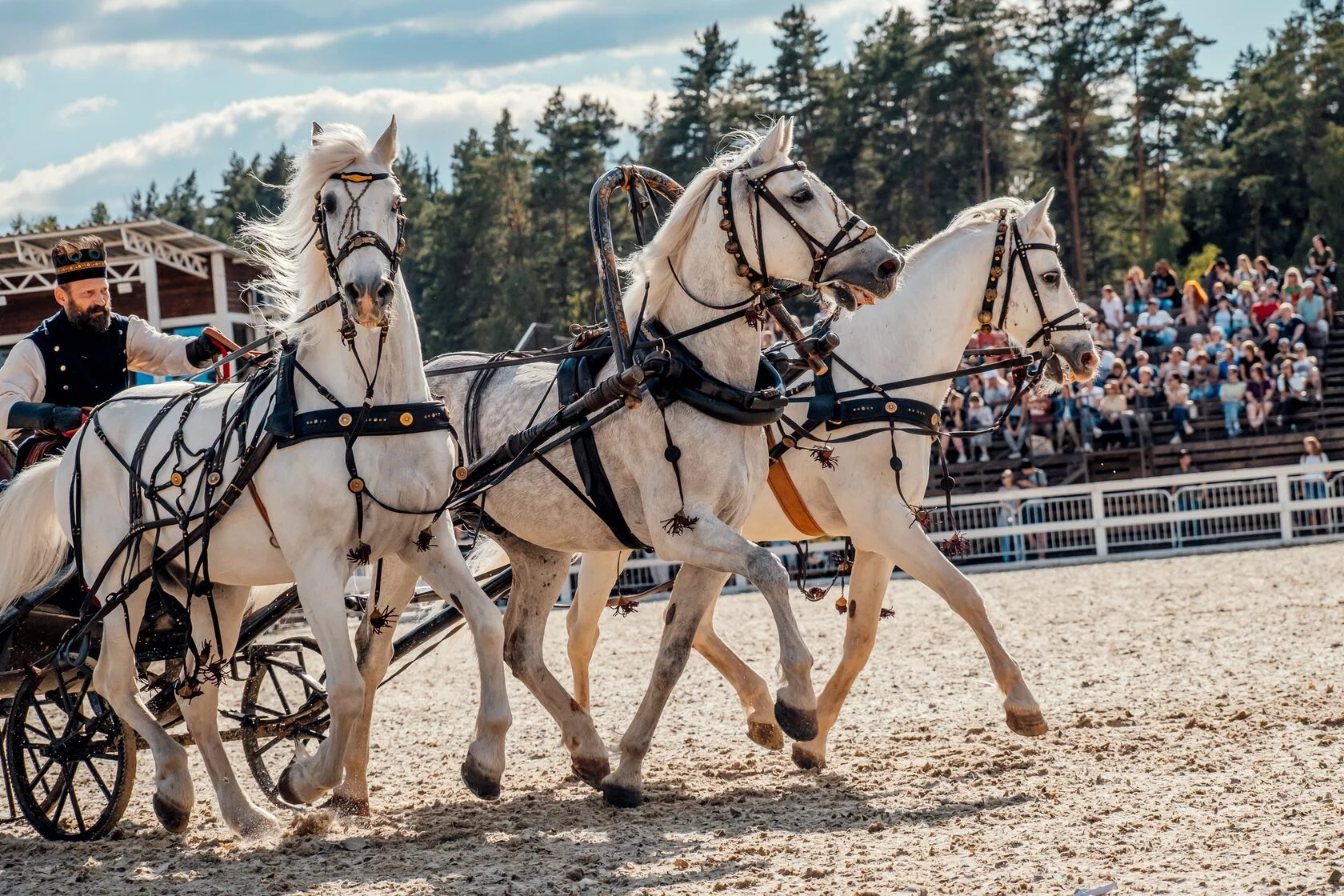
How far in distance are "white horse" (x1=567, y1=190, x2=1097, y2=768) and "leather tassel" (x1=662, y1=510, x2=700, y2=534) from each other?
159 cm

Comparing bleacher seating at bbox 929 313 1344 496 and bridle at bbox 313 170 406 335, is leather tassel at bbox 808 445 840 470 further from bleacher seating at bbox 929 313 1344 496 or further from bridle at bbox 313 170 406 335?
bleacher seating at bbox 929 313 1344 496

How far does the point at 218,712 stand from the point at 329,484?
1650 millimetres

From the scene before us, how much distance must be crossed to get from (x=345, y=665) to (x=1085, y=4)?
146 feet

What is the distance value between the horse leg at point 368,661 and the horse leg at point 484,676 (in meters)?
0.69

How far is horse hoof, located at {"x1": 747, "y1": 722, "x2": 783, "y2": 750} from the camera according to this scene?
7.10 meters

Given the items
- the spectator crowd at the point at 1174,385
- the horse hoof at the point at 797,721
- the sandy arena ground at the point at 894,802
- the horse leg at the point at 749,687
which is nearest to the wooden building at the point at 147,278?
the spectator crowd at the point at 1174,385

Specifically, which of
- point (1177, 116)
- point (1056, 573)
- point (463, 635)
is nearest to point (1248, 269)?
point (1056, 573)

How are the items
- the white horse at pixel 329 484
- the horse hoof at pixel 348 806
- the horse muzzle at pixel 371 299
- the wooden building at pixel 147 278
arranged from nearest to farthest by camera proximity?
the horse muzzle at pixel 371 299 < the white horse at pixel 329 484 < the horse hoof at pixel 348 806 < the wooden building at pixel 147 278

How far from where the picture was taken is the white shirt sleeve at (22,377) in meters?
7.07

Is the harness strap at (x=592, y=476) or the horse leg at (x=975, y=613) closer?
the harness strap at (x=592, y=476)

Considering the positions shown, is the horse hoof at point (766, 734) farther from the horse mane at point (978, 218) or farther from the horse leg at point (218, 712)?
the horse mane at point (978, 218)

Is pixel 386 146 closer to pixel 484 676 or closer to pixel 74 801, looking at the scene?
pixel 484 676

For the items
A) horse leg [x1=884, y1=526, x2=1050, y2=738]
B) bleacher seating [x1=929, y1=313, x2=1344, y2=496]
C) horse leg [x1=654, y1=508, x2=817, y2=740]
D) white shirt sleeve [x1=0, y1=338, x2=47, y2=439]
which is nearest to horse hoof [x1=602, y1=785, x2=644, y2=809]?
horse leg [x1=654, y1=508, x2=817, y2=740]

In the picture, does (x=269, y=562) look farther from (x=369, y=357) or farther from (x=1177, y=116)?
(x=1177, y=116)
